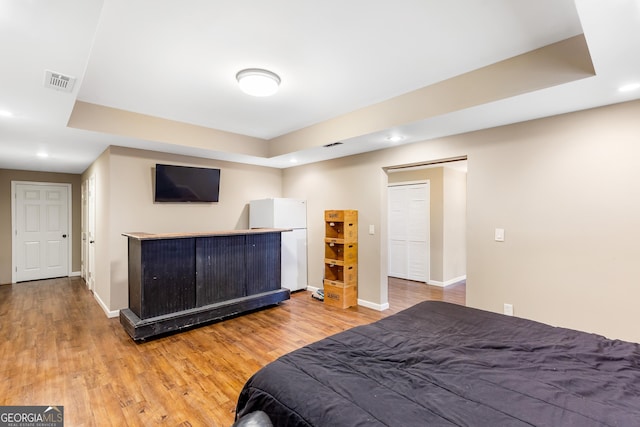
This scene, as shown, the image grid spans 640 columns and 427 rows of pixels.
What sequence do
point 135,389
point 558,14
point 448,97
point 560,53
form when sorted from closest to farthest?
point 558,14 → point 560,53 → point 135,389 → point 448,97

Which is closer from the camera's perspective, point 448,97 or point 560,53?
point 560,53

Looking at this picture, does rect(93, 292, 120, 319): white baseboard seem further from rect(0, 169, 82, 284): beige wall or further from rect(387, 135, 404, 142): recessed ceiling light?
rect(387, 135, 404, 142): recessed ceiling light

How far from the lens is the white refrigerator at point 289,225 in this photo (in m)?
4.94

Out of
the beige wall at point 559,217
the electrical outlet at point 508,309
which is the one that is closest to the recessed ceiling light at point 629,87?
the beige wall at point 559,217

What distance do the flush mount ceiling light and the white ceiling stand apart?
6cm

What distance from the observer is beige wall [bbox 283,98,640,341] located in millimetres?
2438

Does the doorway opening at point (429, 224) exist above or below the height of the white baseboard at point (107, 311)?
above

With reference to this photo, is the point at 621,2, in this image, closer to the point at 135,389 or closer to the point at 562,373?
the point at 562,373

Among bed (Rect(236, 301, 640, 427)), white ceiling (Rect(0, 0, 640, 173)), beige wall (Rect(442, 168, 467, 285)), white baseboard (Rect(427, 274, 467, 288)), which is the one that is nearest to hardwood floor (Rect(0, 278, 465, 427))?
bed (Rect(236, 301, 640, 427))

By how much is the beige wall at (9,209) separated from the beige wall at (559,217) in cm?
731

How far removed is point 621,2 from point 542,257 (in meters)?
2.13

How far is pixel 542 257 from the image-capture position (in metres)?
2.82

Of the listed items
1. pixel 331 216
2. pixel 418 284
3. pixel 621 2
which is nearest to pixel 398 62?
pixel 621 2

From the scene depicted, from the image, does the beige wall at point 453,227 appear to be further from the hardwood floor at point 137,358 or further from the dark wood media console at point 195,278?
the dark wood media console at point 195,278
